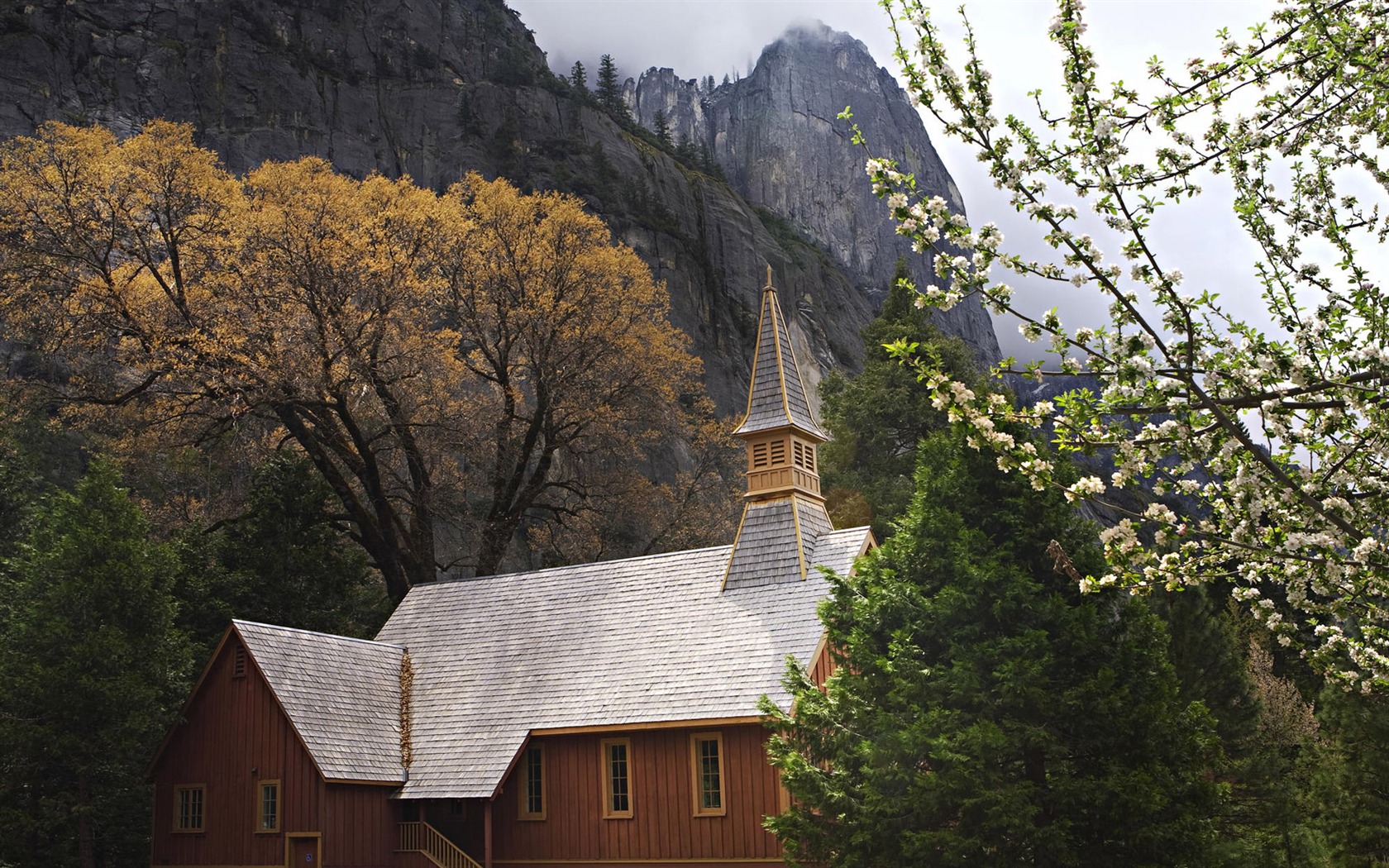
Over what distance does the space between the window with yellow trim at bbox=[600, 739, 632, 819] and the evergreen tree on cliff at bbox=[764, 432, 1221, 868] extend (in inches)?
252

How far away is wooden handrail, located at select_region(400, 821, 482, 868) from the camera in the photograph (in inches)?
953

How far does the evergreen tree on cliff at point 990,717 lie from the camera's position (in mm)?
14578

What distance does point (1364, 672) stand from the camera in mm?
10578

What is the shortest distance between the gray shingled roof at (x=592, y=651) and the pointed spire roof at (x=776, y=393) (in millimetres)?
2999

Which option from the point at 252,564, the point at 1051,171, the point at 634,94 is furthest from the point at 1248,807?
the point at 634,94

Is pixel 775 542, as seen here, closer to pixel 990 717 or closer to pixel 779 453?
pixel 779 453

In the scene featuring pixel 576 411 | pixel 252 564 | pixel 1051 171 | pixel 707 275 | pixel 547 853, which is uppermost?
pixel 707 275

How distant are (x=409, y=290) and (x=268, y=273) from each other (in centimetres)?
376

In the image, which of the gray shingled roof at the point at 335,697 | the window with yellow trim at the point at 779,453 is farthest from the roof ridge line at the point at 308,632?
the window with yellow trim at the point at 779,453

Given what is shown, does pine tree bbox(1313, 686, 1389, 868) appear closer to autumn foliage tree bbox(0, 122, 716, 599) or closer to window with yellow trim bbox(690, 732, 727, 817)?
window with yellow trim bbox(690, 732, 727, 817)

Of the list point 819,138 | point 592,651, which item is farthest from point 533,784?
point 819,138

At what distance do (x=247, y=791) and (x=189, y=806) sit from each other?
6.06ft

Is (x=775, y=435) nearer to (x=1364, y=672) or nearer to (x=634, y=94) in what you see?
(x=1364, y=672)

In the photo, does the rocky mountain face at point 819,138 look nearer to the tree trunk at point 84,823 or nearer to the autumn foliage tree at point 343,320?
the autumn foliage tree at point 343,320
